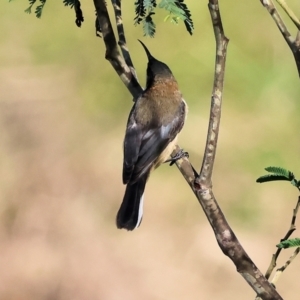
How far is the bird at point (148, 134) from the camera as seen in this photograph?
11.2ft

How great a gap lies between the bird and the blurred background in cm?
179

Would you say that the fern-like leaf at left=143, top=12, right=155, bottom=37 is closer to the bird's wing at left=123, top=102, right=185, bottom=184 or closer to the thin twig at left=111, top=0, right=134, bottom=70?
the thin twig at left=111, top=0, right=134, bottom=70

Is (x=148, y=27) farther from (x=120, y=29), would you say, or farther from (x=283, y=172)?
→ (x=283, y=172)

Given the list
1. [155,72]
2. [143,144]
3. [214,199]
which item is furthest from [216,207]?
[155,72]

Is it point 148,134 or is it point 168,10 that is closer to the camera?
point 168,10

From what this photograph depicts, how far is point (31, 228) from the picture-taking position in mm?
5707

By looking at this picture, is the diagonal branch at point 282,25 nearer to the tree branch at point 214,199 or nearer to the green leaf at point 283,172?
the tree branch at point 214,199

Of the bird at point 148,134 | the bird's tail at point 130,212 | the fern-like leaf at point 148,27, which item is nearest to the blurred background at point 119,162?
the bird at point 148,134

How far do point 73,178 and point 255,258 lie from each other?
6.19 feet

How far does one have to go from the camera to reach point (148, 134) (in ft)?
12.4

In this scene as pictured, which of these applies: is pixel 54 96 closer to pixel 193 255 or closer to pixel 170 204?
pixel 170 204

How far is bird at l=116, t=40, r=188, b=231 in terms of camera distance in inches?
134

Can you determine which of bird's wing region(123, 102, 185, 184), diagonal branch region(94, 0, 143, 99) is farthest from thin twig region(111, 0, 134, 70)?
bird's wing region(123, 102, 185, 184)

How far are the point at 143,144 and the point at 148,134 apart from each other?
85mm
